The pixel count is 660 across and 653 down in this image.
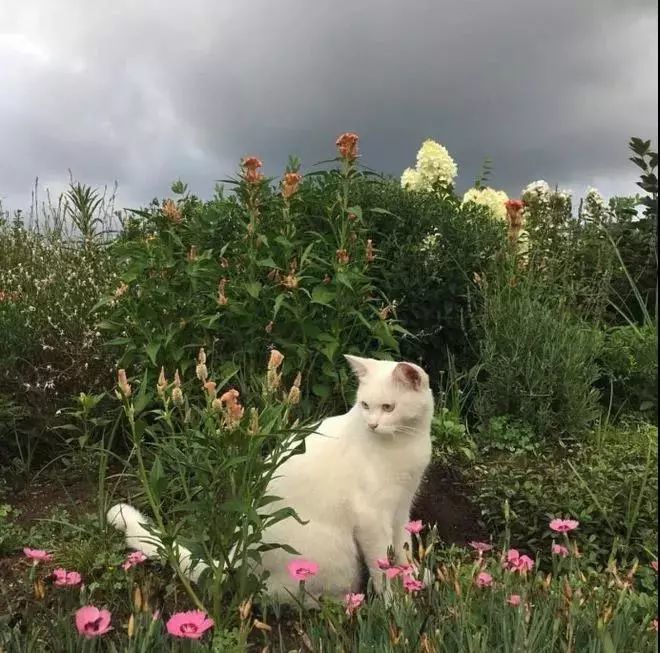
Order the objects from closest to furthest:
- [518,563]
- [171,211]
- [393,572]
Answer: [393,572], [518,563], [171,211]

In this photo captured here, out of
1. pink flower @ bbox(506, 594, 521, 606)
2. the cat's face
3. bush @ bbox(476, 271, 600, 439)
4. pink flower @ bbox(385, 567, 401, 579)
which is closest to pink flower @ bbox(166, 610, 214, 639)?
pink flower @ bbox(385, 567, 401, 579)

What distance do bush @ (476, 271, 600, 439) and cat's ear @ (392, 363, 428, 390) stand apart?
7.01 ft

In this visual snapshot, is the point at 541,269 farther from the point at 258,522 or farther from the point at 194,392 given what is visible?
the point at 258,522

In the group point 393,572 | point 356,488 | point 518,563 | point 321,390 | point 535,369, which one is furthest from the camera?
point 535,369

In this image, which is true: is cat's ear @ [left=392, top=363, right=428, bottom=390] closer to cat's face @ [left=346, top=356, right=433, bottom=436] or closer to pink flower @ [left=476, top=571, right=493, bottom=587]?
cat's face @ [left=346, top=356, right=433, bottom=436]

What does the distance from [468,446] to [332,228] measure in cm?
167

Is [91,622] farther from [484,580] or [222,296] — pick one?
[222,296]

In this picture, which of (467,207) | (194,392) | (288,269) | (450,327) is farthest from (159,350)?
(467,207)

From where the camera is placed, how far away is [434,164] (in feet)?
23.4

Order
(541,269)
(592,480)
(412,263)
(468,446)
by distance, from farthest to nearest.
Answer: (541,269) → (412,263) → (468,446) → (592,480)

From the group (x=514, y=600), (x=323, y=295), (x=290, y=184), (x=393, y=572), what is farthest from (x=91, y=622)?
(x=290, y=184)

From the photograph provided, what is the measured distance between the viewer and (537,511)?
145 inches

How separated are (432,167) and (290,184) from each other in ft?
11.4

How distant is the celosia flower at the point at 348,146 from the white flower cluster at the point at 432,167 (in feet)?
10.1
